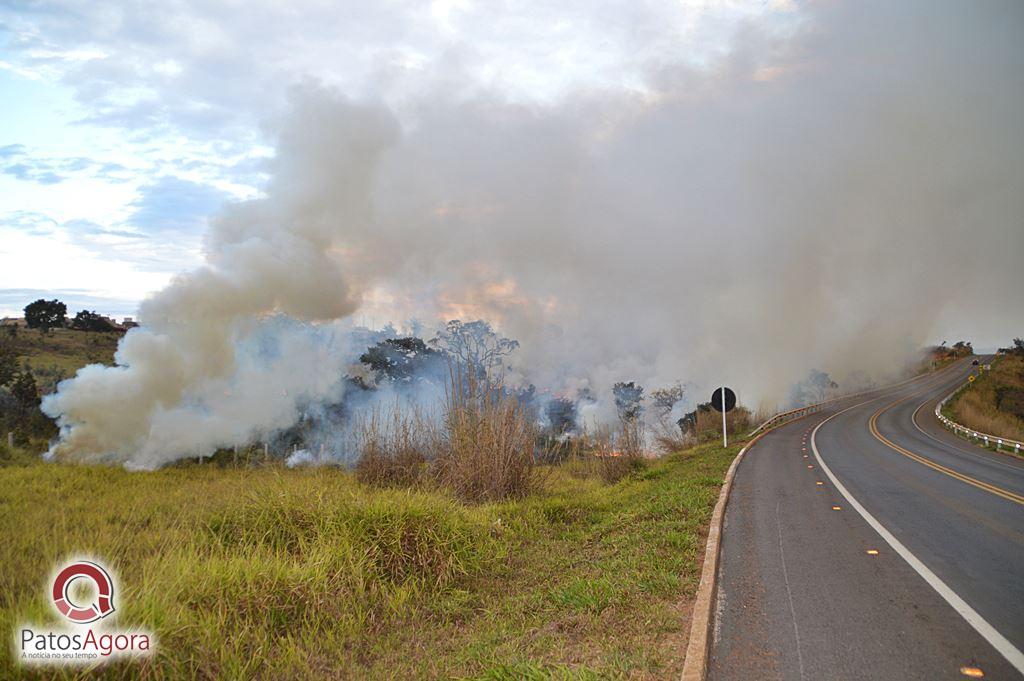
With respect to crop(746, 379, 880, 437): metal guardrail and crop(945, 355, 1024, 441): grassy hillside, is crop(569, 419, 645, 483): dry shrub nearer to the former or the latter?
crop(746, 379, 880, 437): metal guardrail

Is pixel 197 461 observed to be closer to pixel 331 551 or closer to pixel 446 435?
pixel 446 435

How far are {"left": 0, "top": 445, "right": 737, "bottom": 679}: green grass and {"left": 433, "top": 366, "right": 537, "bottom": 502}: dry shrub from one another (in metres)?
1.50

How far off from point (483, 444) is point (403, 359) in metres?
29.4

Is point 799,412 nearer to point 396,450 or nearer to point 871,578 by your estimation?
point 396,450

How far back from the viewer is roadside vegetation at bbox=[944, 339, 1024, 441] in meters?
32.0

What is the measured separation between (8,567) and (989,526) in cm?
1078

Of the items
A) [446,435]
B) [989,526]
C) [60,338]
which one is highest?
[60,338]

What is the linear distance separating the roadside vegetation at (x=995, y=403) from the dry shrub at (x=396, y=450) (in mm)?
28436

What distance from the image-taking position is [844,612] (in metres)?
4.75

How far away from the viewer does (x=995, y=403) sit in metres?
45.3

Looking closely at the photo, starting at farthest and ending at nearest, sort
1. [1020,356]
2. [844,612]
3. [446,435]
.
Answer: [1020,356], [446,435], [844,612]

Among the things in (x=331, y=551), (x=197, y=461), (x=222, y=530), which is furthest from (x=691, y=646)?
(x=197, y=461)

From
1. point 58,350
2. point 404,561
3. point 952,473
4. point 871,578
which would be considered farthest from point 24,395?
point 952,473

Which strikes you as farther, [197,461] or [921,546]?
[197,461]
